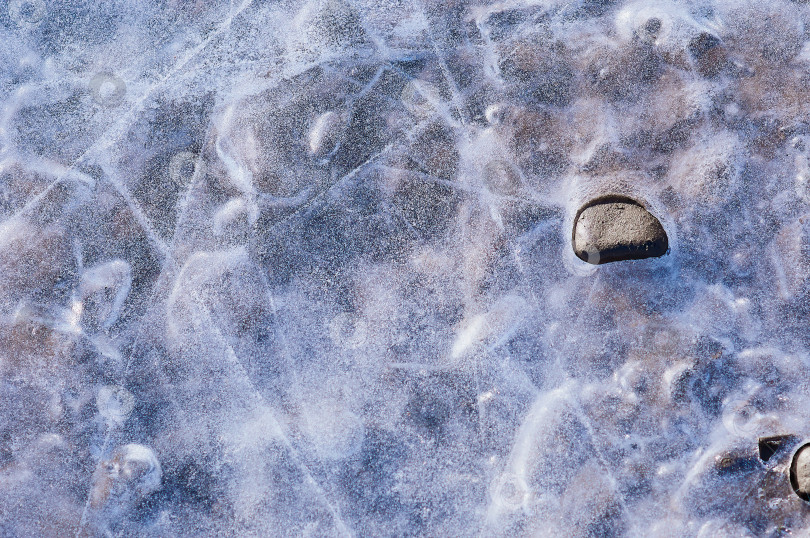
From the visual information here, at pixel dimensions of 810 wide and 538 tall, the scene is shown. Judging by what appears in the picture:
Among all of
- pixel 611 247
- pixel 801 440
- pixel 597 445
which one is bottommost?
pixel 801 440

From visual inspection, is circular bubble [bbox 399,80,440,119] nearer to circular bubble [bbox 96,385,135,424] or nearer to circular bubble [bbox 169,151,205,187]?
circular bubble [bbox 169,151,205,187]

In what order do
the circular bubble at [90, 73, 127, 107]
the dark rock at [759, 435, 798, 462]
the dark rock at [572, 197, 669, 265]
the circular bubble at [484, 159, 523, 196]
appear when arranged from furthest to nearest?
the circular bubble at [90, 73, 127, 107]
the circular bubble at [484, 159, 523, 196]
the dark rock at [572, 197, 669, 265]
the dark rock at [759, 435, 798, 462]

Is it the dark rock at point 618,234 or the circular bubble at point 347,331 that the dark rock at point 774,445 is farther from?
the circular bubble at point 347,331

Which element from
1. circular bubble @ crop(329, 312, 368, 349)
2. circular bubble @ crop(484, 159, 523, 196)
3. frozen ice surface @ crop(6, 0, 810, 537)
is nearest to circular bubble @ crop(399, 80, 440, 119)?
frozen ice surface @ crop(6, 0, 810, 537)

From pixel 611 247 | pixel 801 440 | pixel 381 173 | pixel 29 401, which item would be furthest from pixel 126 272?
pixel 801 440

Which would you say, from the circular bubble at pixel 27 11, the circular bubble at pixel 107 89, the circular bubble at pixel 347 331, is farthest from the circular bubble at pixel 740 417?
the circular bubble at pixel 27 11

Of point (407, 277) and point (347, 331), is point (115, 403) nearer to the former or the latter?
point (347, 331)

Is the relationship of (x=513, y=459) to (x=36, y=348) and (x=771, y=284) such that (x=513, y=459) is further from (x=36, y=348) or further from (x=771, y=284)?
Answer: (x=36, y=348)
